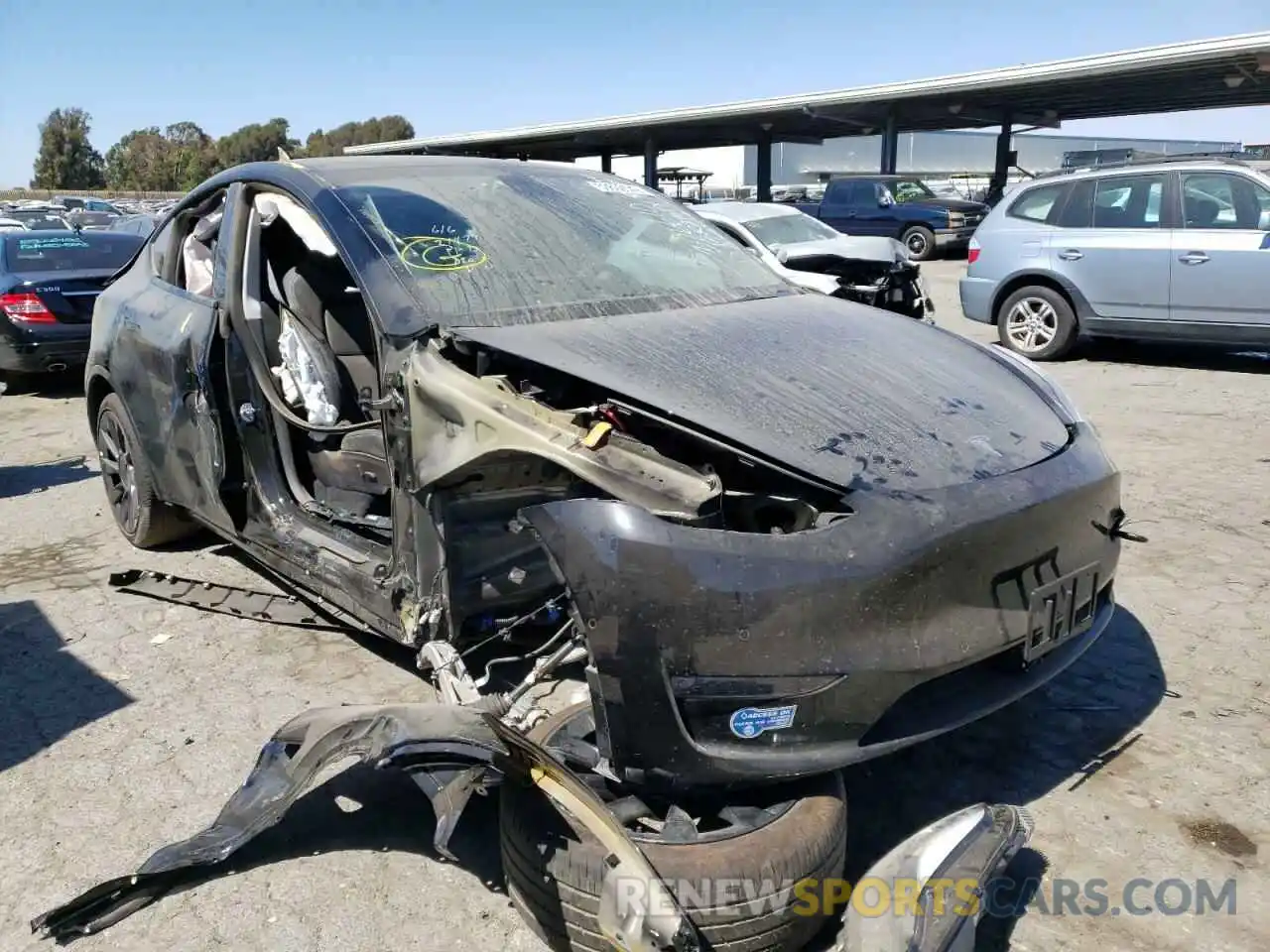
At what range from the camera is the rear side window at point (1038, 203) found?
9.23m

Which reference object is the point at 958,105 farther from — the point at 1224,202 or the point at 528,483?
the point at 528,483

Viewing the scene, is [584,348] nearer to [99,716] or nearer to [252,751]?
[252,751]

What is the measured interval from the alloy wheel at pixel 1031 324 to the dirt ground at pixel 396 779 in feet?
16.2

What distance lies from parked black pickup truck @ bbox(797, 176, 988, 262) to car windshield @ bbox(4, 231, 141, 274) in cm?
1468

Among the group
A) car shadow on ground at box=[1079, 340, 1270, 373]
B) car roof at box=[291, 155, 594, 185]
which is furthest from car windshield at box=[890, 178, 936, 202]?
car roof at box=[291, 155, 594, 185]

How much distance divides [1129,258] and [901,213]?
12263 millimetres

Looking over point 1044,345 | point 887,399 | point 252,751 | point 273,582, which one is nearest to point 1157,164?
point 1044,345

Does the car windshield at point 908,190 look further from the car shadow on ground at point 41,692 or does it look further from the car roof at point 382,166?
the car shadow on ground at point 41,692

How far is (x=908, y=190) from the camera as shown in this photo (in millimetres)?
20953

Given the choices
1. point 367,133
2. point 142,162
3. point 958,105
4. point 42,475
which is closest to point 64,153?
point 142,162

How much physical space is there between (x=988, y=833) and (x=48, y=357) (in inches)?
353

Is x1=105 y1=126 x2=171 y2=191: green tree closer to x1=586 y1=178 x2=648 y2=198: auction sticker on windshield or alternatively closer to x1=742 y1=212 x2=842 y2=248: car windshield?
x1=742 y1=212 x2=842 y2=248: car windshield

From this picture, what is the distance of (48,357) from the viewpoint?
28.7ft

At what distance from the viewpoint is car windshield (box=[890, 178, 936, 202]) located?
20797mm
